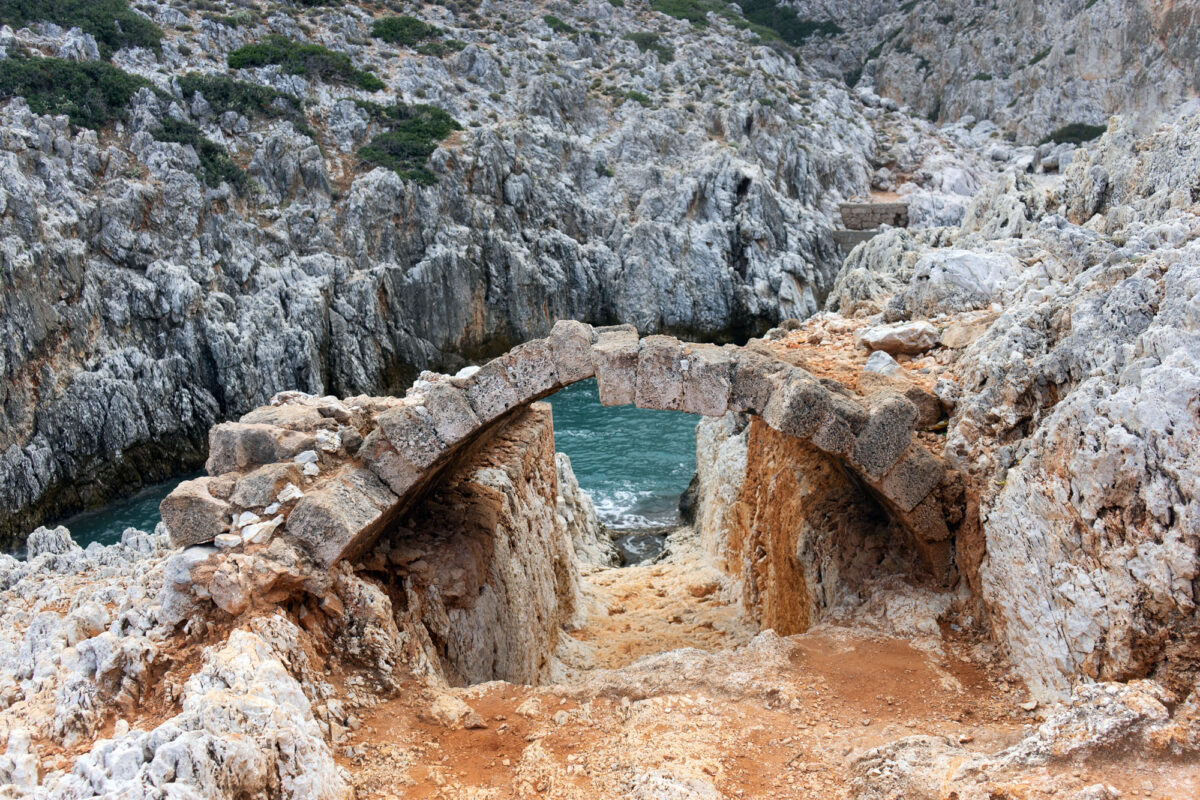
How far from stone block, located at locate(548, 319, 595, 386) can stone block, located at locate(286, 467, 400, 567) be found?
246cm

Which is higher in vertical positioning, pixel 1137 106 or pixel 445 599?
pixel 1137 106

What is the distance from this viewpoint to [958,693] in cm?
737

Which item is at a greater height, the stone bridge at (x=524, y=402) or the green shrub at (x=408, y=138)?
the green shrub at (x=408, y=138)

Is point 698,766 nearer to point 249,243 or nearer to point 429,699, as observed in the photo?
point 429,699

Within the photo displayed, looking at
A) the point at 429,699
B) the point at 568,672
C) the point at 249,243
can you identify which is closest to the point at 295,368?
the point at 249,243

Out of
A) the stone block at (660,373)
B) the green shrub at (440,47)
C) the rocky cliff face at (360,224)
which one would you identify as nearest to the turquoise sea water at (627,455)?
the rocky cliff face at (360,224)

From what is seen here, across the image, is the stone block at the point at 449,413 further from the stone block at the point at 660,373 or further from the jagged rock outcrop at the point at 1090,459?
the jagged rock outcrop at the point at 1090,459

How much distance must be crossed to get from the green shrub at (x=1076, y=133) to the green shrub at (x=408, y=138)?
38668 mm

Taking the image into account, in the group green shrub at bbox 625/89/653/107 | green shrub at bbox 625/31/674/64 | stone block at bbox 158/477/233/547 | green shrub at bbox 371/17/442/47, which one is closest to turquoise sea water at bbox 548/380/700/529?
stone block at bbox 158/477/233/547

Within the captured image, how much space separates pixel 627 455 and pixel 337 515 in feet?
78.0

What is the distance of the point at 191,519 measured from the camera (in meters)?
7.96

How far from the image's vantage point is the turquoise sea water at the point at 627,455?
88.6 feet

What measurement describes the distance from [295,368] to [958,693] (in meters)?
29.1

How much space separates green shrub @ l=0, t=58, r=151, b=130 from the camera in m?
31.4
